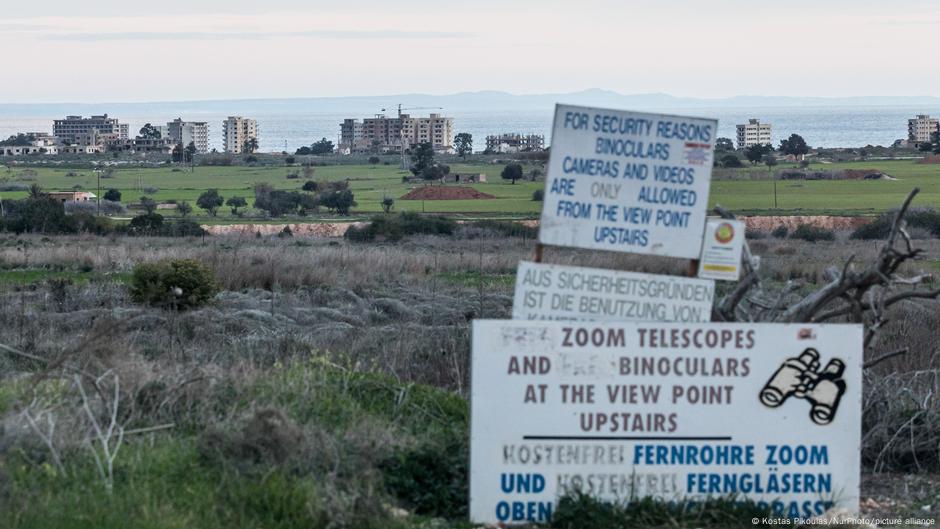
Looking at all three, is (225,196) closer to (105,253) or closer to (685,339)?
(105,253)

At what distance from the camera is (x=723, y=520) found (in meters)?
7.99

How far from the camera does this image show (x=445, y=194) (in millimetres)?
99125

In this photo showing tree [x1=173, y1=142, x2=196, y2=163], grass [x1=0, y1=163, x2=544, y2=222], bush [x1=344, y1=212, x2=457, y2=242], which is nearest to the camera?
bush [x1=344, y1=212, x2=457, y2=242]

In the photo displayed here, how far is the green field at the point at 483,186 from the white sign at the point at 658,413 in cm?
4699

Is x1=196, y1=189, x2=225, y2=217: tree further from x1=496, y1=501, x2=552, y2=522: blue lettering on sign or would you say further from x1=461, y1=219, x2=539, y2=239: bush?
x1=496, y1=501, x2=552, y2=522: blue lettering on sign

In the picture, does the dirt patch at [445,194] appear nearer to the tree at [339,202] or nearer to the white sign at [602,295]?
the tree at [339,202]

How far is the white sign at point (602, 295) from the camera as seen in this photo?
832 centimetres

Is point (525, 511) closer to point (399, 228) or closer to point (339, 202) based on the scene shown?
point (399, 228)

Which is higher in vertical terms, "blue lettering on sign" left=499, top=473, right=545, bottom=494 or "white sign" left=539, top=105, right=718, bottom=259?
"white sign" left=539, top=105, right=718, bottom=259

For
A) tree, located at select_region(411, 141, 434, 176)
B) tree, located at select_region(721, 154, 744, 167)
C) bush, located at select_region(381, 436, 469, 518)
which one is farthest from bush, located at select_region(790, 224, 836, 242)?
tree, located at select_region(411, 141, 434, 176)

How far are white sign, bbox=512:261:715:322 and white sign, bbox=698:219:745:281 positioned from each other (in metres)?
0.12

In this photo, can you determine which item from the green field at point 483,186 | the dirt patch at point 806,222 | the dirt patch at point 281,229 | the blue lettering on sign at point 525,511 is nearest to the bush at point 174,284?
the blue lettering on sign at point 525,511

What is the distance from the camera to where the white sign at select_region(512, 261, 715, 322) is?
27.3 ft

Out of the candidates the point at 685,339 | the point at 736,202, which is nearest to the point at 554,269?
the point at 685,339
